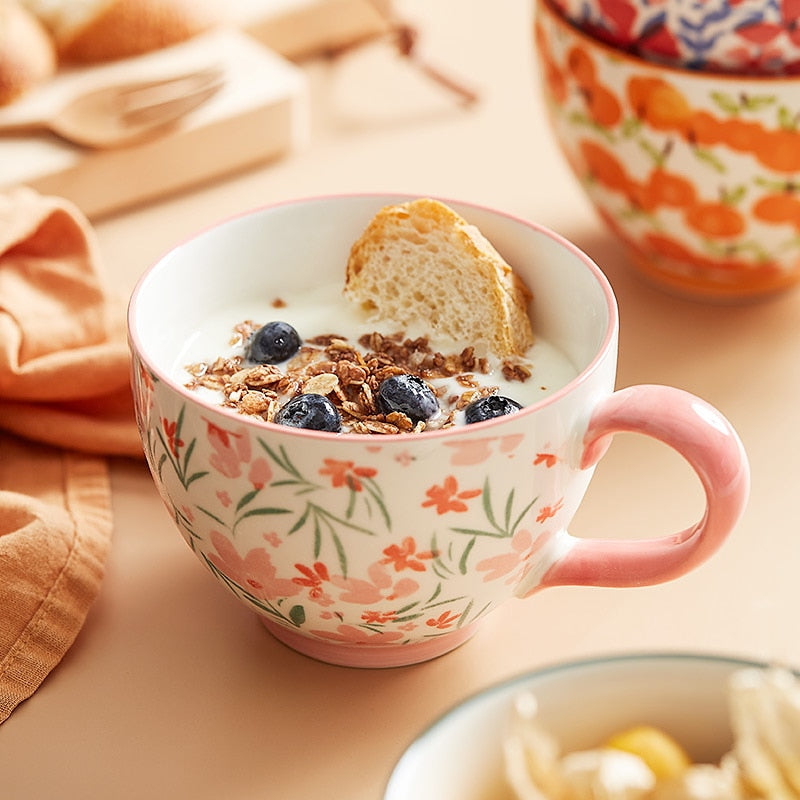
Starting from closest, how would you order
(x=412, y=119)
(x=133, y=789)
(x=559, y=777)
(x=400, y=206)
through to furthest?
1. (x=559, y=777)
2. (x=133, y=789)
3. (x=400, y=206)
4. (x=412, y=119)

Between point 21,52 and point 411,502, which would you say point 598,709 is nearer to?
point 411,502

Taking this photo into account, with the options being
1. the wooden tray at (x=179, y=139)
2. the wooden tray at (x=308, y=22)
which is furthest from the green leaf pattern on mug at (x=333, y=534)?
the wooden tray at (x=308, y=22)

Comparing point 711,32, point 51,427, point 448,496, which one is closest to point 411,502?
point 448,496

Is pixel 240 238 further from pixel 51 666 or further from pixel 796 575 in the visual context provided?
pixel 796 575

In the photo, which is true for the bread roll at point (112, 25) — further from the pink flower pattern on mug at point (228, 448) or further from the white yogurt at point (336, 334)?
the pink flower pattern on mug at point (228, 448)

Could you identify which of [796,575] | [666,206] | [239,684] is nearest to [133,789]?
[239,684]
